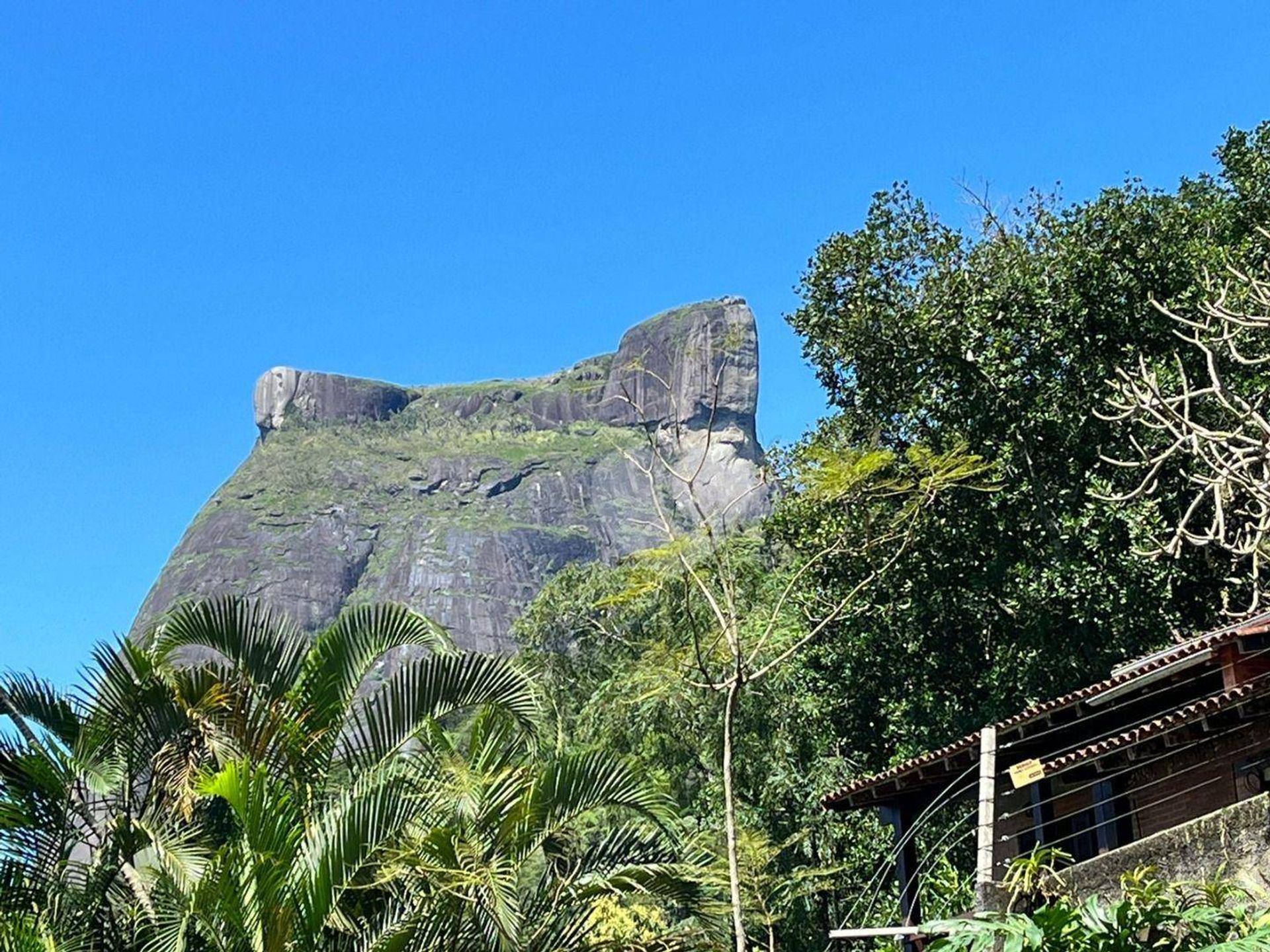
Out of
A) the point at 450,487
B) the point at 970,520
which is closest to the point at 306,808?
the point at 970,520

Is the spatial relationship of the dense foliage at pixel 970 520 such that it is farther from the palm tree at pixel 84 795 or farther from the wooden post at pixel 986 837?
the wooden post at pixel 986 837

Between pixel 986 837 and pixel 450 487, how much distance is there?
130989 millimetres

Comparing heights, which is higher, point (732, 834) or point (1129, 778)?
point (1129, 778)

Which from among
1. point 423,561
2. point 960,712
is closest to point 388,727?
point 960,712

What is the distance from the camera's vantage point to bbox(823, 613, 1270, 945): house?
28.7 ft

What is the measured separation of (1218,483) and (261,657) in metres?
7.28

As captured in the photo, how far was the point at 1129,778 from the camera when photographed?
11.8 meters

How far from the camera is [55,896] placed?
32.6ft

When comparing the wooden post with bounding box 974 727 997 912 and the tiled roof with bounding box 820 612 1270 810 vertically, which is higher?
the tiled roof with bounding box 820 612 1270 810

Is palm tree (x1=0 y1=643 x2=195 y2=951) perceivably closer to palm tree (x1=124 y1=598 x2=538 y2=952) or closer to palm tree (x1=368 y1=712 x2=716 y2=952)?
palm tree (x1=124 y1=598 x2=538 y2=952)

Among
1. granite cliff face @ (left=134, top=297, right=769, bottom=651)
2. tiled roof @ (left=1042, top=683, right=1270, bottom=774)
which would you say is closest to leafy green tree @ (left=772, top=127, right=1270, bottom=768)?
tiled roof @ (left=1042, top=683, right=1270, bottom=774)

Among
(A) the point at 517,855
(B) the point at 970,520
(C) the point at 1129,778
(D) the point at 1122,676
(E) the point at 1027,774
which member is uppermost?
(B) the point at 970,520

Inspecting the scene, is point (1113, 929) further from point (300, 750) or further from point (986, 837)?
point (300, 750)

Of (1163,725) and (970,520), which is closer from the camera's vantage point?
(1163,725)
